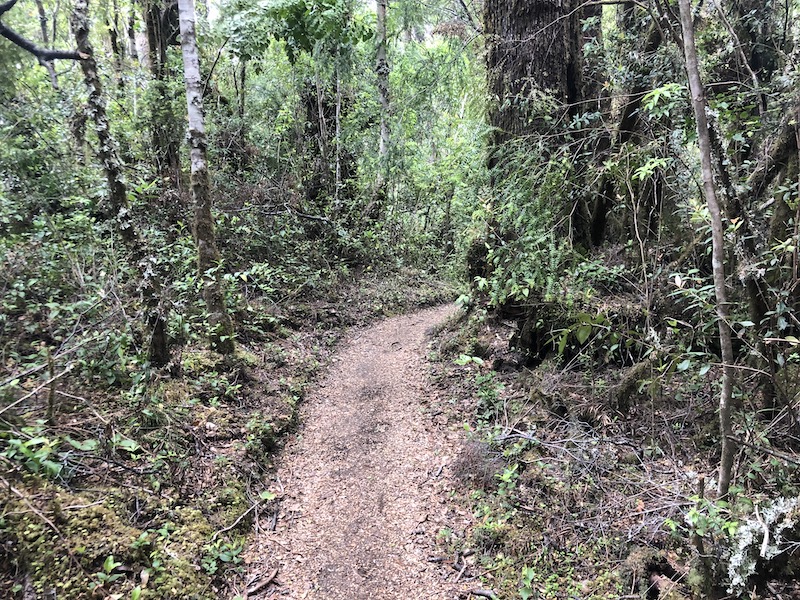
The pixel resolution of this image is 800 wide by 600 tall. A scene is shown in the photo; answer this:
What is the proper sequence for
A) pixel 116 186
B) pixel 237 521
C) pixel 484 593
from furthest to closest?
1. pixel 116 186
2. pixel 237 521
3. pixel 484 593

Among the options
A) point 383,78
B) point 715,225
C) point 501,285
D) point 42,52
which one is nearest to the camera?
point 715,225

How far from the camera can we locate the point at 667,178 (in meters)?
5.00

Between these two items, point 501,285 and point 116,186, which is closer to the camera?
point 116,186

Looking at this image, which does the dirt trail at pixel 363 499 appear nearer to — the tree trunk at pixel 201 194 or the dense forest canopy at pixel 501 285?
the dense forest canopy at pixel 501 285

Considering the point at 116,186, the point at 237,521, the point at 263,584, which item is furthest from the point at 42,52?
the point at 263,584

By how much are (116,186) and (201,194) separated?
60.3 inches

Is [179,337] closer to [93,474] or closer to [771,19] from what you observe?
[93,474]

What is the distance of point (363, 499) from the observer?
498cm

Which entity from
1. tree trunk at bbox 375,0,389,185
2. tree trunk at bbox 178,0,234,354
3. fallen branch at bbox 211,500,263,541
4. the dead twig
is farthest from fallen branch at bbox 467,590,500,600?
tree trunk at bbox 375,0,389,185

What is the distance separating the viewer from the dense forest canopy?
131 inches

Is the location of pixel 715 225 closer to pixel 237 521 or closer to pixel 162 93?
pixel 237 521

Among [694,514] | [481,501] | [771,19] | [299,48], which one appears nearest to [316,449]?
[481,501]

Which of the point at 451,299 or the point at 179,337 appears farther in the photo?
the point at 451,299

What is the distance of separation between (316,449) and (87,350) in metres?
2.92
